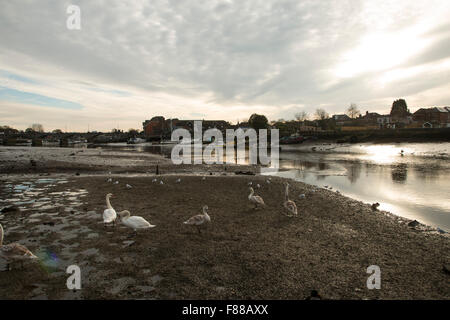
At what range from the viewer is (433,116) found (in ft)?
391

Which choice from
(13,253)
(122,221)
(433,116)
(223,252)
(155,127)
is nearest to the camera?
(13,253)

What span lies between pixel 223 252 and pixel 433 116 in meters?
152

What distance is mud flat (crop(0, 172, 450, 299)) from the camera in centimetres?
559

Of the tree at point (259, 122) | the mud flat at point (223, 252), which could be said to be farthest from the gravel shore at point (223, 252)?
the tree at point (259, 122)

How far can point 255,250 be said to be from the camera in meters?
7.63

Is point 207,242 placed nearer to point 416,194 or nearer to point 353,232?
point 353,232

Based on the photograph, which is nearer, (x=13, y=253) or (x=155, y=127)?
(x=13, y=253)

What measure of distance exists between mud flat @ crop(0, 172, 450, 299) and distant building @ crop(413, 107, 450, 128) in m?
135

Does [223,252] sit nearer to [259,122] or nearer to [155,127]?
[259,122]

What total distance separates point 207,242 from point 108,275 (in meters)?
3.10

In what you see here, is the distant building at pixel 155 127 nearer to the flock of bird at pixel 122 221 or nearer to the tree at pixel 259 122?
the tree at pixel 259 122

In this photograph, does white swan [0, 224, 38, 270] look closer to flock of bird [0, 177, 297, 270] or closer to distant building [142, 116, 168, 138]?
flock of bird [0, 177, 297, 270]

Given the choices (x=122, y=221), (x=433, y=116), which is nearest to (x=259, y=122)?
(x=433, y=116)
